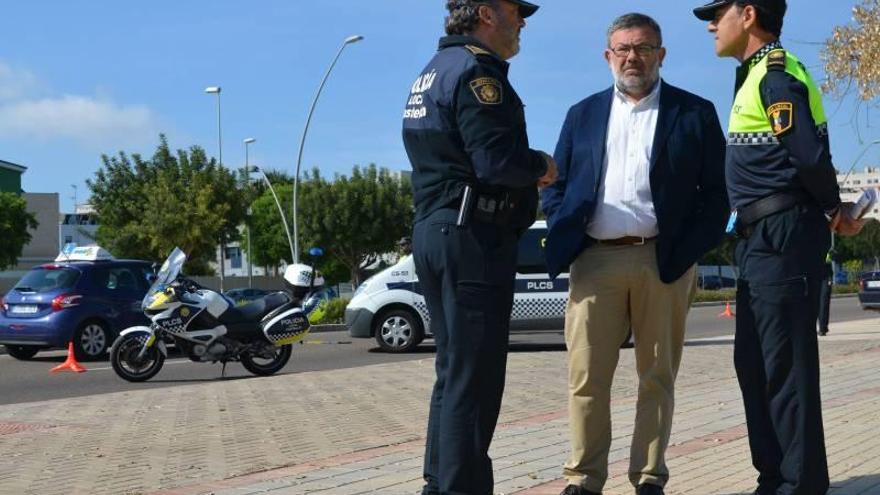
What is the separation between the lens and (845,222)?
4945mm

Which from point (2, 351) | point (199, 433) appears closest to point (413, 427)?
point (199, 433)

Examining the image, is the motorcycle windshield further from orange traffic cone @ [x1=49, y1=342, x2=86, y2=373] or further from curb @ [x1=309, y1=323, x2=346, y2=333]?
curb @ [x1=309, y1=323, x2=346, y2=333]

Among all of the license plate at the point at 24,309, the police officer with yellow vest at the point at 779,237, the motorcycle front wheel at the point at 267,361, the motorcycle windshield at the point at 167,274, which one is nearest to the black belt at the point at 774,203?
the police officer with yellow vest at the point at 779,237

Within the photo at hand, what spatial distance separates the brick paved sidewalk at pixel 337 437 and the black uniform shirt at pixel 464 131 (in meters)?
1.80

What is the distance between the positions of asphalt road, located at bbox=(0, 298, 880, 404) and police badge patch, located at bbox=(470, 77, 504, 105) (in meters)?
9.31

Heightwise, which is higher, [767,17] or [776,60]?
[767,17]

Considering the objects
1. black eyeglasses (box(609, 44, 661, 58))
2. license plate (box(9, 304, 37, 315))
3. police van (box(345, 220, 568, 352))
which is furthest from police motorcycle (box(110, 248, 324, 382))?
black eyeglasses (box(609, 44, 661, 58))

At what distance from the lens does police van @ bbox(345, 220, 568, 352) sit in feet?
58.4

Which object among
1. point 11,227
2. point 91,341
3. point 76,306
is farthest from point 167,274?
point 11,227

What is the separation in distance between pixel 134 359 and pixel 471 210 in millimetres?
10113

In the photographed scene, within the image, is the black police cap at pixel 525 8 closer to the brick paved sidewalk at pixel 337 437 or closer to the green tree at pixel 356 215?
the brick paved sidewalk at pixel 337 437

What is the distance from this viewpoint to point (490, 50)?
180 inches

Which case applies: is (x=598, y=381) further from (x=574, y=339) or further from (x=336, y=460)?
(x=336, y=460)

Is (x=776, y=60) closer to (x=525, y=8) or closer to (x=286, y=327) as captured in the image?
(x=525, y=8)
